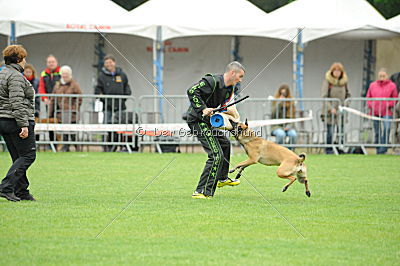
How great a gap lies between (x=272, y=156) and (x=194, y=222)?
230 cm

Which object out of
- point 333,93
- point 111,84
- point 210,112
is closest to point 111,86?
point 111,84

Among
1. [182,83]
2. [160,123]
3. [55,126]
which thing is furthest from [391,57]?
[55,126]

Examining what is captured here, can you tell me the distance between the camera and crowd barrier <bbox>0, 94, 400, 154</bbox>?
54.9 feet

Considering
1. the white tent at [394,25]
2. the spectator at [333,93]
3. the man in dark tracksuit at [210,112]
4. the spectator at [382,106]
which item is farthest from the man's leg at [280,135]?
the man in dark tracksuit at [210,112]

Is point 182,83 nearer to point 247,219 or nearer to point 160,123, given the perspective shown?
point 160,123

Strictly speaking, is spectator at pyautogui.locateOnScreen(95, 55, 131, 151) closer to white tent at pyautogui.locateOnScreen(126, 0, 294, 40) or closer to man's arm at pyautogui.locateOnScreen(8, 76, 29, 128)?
white tent at pyautogui.locateOnScreen(126, 0, 294, 40)

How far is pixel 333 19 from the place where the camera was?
759 inches

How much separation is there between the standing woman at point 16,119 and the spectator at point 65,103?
8098 millimetres

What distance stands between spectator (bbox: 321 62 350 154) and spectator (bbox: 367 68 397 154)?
0.70 meters

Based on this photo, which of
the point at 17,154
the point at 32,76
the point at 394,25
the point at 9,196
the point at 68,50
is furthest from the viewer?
the point at 68,50

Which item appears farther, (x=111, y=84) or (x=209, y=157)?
(x=111, y=84)

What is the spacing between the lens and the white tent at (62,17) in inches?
715

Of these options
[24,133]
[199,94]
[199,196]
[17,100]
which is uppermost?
[199,94]

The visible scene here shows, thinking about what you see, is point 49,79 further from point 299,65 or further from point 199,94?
point 199,94
